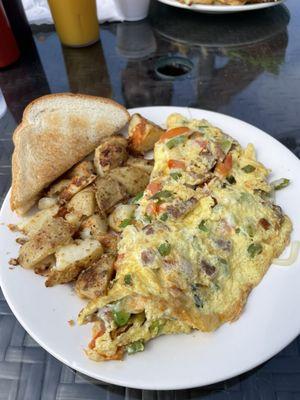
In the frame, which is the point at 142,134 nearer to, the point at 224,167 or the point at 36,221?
the point at 224,167

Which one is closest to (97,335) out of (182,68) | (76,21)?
(182,68)

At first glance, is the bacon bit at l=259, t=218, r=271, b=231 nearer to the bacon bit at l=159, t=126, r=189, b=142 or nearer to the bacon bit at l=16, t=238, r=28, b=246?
the bacon bit at l=159, t=126, r=189, b=142

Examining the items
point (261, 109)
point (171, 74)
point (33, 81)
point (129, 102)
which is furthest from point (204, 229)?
point (33, 81)

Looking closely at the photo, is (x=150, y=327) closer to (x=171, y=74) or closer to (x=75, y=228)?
(x=75, y=228)

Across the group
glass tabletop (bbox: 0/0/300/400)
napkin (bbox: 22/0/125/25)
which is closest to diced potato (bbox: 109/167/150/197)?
glass tabletop (bbox: 0/0/300/400)

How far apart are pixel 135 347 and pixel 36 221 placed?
67cm

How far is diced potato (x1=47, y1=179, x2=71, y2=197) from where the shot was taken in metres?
1.69

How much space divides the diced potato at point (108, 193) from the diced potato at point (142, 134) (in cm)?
29

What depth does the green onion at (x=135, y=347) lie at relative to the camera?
1.12 metres

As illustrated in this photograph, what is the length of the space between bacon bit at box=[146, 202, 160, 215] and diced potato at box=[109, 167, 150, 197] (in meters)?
0.20

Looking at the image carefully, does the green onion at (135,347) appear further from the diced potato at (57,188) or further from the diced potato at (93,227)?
the diced potato at (57,188)

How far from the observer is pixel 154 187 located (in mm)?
1510

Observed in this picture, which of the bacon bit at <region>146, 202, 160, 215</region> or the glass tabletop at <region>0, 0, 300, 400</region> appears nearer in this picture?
the bacon bit at <region>146, 202, 160, 215</region>

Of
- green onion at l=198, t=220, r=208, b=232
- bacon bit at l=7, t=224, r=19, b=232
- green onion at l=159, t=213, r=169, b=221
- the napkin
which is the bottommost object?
bacon bit at l=7, t=224, r=19, b=232
